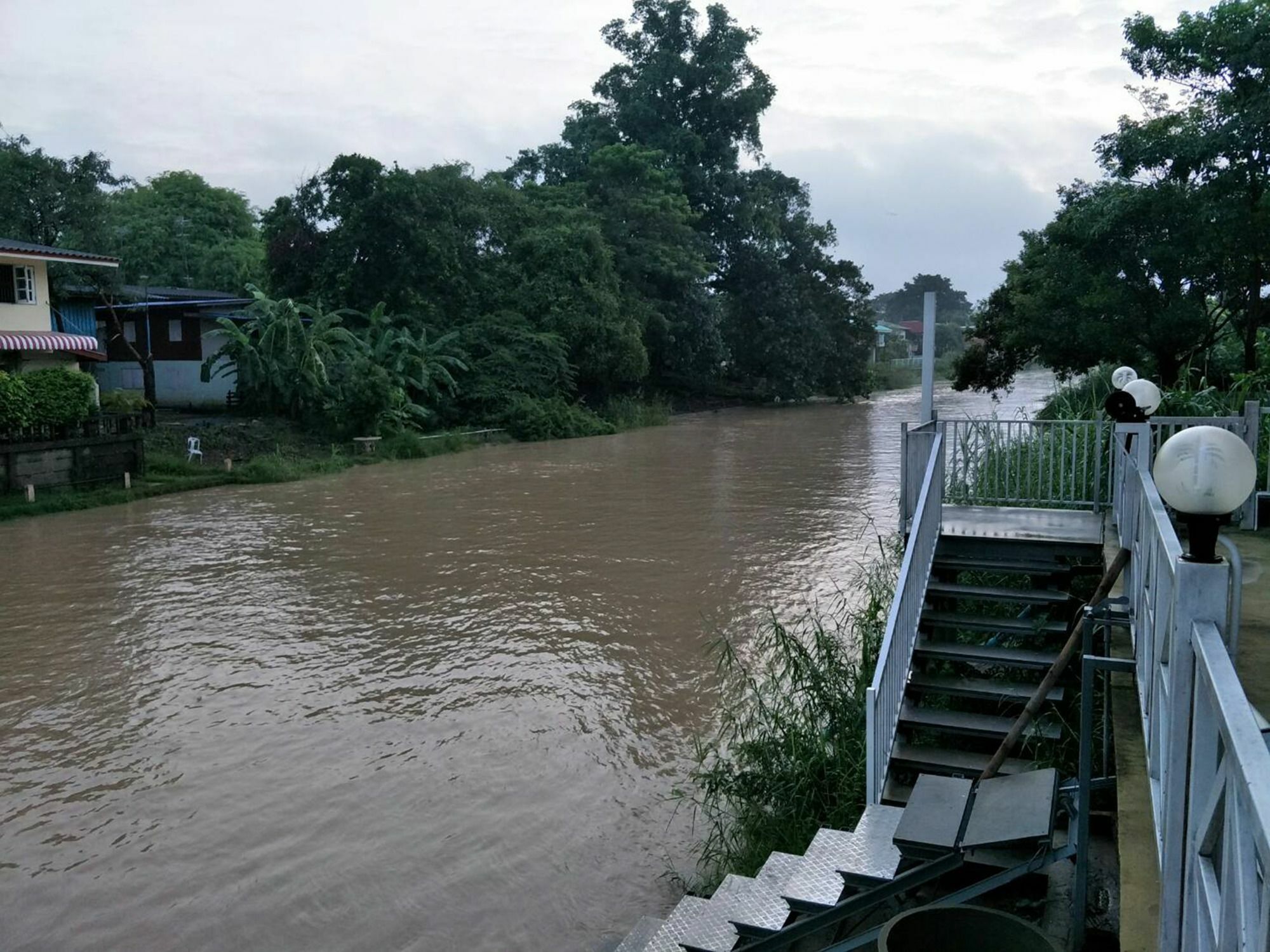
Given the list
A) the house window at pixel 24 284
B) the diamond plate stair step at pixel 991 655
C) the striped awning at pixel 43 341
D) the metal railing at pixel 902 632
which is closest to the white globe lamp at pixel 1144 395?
the metal railing at pixel 902 632

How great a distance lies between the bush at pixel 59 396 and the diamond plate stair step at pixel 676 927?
57.2 feet

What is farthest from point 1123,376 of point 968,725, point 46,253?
point 46,253

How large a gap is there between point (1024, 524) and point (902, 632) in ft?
9.48

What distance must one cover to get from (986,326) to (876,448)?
175 inches

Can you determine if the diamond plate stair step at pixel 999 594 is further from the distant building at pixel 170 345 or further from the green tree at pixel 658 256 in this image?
the green tree at pixel 658 256

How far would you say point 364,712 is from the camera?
875 cm

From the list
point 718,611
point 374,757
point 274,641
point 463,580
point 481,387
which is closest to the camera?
point 374,757

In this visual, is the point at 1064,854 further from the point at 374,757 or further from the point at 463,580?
the point at 463,580

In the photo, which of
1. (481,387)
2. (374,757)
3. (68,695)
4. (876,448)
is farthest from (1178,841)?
(481,387)

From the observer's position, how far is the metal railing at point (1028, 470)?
30.1 ft

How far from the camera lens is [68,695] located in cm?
928

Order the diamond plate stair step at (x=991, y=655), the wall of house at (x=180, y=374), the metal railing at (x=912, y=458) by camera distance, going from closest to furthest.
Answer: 1. the diamond plate stair step at (x=991, y=655)
2. the metal railing at (x=912, y=458)
3. the wall of house at (x=180, y=374)

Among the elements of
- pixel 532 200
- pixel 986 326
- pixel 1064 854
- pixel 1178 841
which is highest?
pixel 532 200

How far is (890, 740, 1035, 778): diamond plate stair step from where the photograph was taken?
6270 millimetres
